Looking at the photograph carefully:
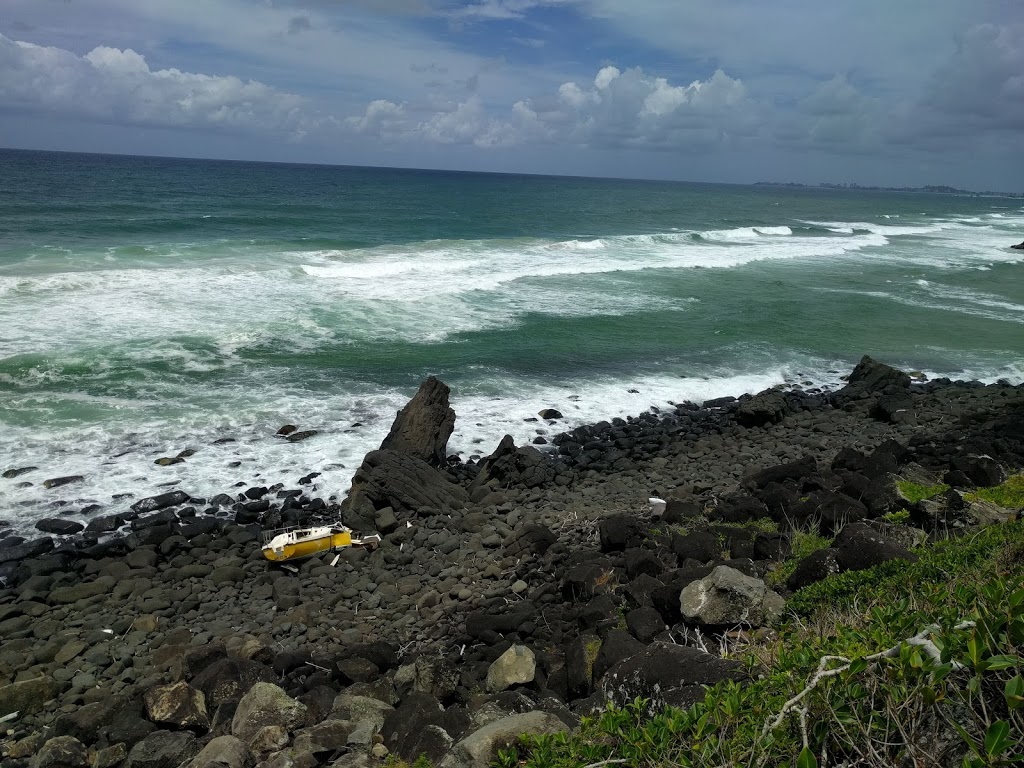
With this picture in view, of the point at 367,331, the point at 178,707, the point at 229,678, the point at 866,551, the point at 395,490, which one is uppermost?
the point at 866,551

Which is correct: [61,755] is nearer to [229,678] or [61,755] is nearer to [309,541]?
[229,678]

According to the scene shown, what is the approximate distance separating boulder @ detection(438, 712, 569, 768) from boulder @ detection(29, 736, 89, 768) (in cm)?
387

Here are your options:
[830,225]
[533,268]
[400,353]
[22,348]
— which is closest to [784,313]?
[533,268]

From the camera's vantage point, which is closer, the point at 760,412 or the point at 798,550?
the point at 798,550

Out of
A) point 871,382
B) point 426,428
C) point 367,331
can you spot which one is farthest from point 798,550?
point 367,331

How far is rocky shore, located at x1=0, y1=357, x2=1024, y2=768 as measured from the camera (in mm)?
6586

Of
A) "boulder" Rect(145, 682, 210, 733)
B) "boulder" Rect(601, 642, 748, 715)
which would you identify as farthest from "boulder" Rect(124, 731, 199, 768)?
"boulder" Rect(601, 642, 748, 715)

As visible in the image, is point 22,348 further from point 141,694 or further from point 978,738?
point 978,738

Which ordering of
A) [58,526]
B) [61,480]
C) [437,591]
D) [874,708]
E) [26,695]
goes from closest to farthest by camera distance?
[874,708], [26,695], [437,591], [58,526], [61,480]

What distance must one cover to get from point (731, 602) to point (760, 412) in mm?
10370

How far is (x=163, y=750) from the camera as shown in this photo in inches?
265

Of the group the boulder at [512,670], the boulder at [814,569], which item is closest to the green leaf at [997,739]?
the boulder at [814,569]

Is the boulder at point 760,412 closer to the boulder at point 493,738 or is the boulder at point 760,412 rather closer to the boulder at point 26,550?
the boulder at point 493,738

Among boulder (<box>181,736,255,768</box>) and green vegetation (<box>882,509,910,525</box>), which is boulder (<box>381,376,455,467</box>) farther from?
green vegetation (<box>882,509,910,525</box>)
